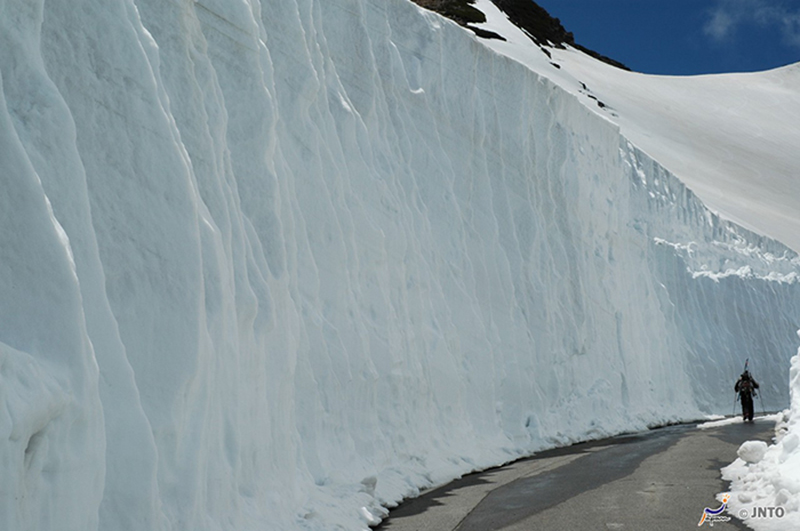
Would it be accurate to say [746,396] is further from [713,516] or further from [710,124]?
[710,124]

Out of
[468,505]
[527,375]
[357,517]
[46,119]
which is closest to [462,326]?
[527,375]

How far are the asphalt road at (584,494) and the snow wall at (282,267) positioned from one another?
54 centimetres

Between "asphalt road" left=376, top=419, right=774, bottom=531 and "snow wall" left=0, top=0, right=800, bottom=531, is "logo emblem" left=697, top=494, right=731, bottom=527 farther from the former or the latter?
"snow wall" left=0, top=0, right=800, bottom=531

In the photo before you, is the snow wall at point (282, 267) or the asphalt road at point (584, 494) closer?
the snow wall at point (282, 267)

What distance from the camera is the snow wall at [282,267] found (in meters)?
5.39

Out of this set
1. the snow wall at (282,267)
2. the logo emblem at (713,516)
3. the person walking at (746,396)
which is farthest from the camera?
the person walking at (746,396)

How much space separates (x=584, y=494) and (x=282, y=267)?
394cm

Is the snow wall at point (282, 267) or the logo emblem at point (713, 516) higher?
the snow wall at point (282, 267)

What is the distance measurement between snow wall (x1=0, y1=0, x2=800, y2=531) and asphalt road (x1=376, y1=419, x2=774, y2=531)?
539mm

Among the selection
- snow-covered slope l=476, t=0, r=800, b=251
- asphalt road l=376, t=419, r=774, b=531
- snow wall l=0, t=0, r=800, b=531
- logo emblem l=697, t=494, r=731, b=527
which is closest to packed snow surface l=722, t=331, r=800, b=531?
logo emblem l=697, t=494, r=731, b=527

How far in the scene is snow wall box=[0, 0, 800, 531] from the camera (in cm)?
539

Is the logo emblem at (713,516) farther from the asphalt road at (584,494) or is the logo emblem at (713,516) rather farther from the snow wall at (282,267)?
the snow wall at (282,267)

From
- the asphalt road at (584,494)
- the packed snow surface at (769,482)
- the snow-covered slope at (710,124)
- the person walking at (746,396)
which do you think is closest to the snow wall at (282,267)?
the asphalt road at (584,494)

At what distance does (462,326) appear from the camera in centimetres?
1399
